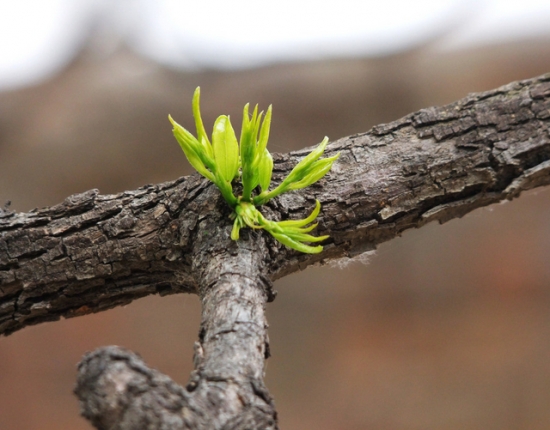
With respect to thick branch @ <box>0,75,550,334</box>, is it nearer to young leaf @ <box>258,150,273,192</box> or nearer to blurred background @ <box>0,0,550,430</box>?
young leaf @ <box>258,150,273,192</box>

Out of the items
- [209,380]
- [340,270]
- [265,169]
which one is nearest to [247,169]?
[265,169]

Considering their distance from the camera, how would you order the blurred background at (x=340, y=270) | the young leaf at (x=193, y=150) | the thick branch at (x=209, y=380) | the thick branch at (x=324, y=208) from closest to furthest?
the thick branch at (x=209, y=380) < the young leaf at (x=193, y=150) < the thick branch at (x=324, y=208) < the blurred background at (x=340, y=270)

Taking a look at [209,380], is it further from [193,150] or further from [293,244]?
[193,150]

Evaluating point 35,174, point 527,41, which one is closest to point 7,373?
point 35,174

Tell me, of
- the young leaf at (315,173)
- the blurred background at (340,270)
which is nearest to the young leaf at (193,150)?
the young leaf at (315,173)

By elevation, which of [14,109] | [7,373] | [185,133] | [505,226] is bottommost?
[185,133]

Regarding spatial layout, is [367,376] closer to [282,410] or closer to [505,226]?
[282,410]

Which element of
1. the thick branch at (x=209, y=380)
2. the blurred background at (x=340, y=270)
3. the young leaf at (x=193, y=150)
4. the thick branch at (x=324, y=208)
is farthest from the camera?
the blurred background at (x=340, y=270)

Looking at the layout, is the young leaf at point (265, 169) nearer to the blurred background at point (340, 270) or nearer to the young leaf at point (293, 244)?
the young leaf at point (293, 244)
